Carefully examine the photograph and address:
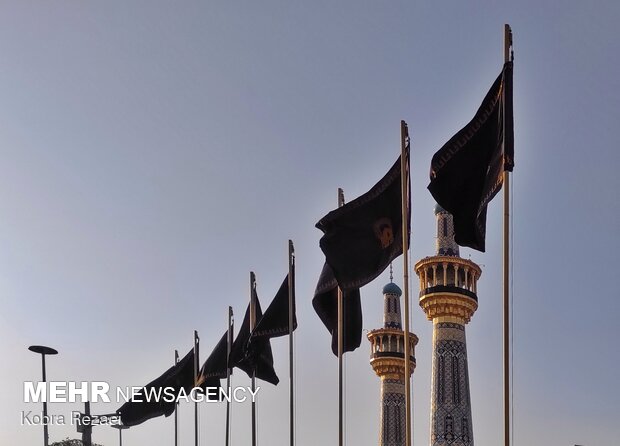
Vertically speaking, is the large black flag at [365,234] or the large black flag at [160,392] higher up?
the large black flag at [365,234]

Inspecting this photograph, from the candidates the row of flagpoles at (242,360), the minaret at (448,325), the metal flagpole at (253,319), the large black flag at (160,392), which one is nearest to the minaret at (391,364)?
the minaret at (448,325)

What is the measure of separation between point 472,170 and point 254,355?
12.9 meters

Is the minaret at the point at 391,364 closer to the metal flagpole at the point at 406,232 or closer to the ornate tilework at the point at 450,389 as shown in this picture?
the ornate tilework at the point at 450,389

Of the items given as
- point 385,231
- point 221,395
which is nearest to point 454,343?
point 221,395

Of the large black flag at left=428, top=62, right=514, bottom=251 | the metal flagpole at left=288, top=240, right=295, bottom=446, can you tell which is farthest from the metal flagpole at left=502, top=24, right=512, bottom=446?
the metal flagpole at left=288, top=240, right=295, bottom=446

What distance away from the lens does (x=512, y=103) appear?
57.0 ft

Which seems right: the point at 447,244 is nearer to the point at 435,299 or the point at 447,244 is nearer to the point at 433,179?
the point at 435,299

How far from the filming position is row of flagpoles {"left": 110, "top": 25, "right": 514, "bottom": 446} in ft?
58.1

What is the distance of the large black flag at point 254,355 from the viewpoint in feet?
95.6

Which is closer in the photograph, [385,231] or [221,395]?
[385,231]

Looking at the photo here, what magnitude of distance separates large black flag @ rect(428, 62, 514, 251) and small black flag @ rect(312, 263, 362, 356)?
6629mm

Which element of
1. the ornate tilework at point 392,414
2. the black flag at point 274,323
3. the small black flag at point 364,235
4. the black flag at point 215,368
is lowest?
the ornate tilework at point 392,414

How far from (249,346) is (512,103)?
46.7 feet

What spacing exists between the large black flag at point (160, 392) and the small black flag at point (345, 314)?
49.3ft
